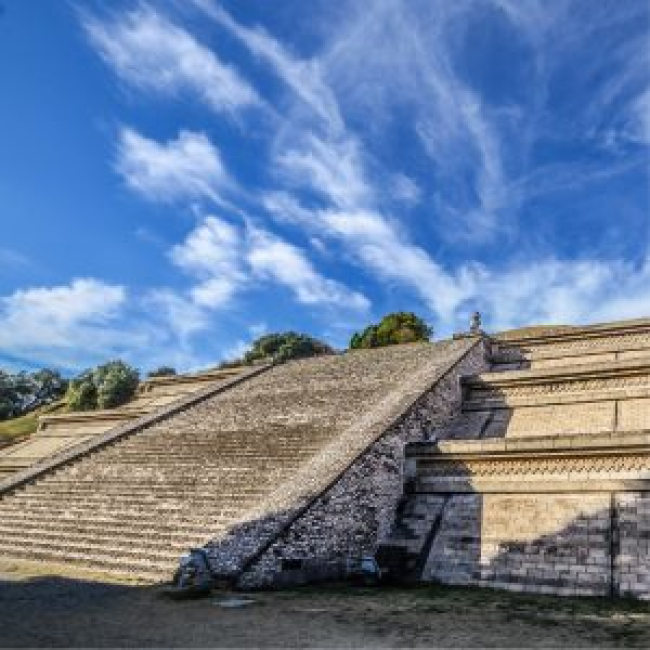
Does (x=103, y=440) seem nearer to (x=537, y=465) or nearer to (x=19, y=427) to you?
(x=537, y=465)

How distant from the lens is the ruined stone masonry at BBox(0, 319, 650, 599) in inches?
375

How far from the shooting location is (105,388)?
29344 millimetres

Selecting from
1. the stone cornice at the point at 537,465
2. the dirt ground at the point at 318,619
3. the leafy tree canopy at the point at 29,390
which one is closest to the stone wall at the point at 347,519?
the dirt ground at the point at 318,619

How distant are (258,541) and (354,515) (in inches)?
77.8

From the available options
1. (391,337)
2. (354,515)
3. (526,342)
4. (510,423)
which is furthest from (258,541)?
(391,337)

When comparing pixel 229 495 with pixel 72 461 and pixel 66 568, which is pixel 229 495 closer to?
pixel 66 568

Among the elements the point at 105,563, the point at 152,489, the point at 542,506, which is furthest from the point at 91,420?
the point at 542,506

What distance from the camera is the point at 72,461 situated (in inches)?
631

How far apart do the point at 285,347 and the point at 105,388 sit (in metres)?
16.9

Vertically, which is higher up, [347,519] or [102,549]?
[347,519]

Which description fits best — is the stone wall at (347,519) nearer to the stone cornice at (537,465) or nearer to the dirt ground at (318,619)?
the dirt ground at (318,619)

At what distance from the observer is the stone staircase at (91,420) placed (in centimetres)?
2150

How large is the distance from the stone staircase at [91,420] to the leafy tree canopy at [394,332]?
1959 cm

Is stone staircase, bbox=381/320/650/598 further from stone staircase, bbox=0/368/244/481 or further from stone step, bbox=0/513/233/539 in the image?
stone staircase, bbox=0/368/244/481
